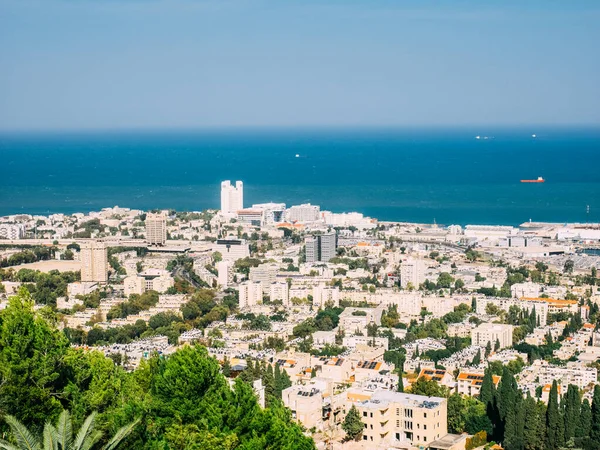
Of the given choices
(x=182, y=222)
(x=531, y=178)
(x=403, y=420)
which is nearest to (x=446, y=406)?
(x=403, y=420)

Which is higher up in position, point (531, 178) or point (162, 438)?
point (531, 178)

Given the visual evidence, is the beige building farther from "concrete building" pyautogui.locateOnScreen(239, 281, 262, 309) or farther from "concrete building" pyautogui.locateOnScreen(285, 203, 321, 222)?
"concrete building" pyautogui.locateOnScreen(285, 203, 321, 222)

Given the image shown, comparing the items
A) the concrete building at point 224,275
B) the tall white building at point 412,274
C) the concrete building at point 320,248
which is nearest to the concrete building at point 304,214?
the concrete building at point 320,248

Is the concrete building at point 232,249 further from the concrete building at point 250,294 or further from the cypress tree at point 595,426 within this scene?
the cypress tree at point 595,426

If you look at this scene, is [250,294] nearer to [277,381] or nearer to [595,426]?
[277,381]

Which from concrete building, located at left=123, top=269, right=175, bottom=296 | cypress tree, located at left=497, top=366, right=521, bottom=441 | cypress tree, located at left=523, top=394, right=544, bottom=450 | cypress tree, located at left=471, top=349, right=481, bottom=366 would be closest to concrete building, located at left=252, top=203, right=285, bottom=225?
concrete building, located at left=123, top=269, right=175, bottom=296

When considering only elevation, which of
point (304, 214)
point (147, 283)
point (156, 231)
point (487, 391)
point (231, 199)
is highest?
point (231, 199)

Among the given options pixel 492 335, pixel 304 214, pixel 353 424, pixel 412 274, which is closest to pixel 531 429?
pixel 353 424

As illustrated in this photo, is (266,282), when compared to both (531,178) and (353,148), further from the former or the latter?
(353,148)
